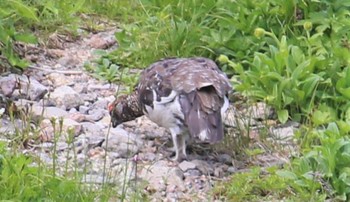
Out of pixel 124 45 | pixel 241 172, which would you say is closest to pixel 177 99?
pixel 241 172

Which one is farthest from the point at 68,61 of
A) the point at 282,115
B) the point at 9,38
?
→ the point at 282,115

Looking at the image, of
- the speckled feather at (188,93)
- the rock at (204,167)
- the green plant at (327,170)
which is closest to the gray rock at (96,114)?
the speckled feather at (188,93)

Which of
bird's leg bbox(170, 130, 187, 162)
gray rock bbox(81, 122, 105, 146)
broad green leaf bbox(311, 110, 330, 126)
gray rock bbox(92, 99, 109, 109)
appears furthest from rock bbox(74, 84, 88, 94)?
broad green leaf bbox(311, 110, 330, 126)

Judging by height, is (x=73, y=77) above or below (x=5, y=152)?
below

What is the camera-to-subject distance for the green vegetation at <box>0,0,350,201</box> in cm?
558

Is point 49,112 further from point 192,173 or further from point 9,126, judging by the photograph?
point 192,173

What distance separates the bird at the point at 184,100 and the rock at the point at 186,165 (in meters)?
0.05

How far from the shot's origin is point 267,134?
21.2ft

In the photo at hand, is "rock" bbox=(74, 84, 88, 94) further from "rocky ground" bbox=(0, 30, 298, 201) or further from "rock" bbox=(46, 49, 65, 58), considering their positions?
"rock" bbox=(46, 49, 65, 58)

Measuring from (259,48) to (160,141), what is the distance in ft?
4.89

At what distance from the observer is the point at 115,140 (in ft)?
20.8

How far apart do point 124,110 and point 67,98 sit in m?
0.80

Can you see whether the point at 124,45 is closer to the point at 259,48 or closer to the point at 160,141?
the point at 259,48

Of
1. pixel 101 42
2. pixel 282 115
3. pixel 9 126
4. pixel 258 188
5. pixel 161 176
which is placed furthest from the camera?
pixel 101 42
